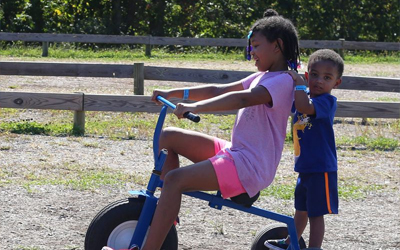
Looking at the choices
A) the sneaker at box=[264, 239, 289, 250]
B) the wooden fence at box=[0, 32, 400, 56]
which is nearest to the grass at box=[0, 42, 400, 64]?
the wooden fence at box=[0, 32, 400, 56]

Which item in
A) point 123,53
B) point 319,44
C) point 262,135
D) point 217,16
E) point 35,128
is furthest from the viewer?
point 217,16

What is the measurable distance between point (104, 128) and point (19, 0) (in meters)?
A: 16.4

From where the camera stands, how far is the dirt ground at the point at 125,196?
15.8ft

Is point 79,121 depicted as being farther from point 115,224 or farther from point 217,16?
point 217,16

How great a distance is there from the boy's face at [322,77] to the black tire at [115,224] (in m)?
1.06

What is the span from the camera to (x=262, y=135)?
3.59m

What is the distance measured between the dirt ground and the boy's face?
1.37 m

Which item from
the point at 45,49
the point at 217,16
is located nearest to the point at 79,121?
the point at 45,49

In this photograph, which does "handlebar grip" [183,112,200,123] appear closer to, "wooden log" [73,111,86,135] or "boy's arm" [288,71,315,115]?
"boy's arm" [288,71,315,115]

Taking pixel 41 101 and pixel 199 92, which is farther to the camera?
pixel 41 101

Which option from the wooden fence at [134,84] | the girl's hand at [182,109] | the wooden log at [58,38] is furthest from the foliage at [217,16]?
the girl's hand at [182,109]

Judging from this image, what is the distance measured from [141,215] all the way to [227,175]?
49 centimetres

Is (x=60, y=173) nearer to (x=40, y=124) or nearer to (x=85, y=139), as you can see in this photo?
(x=85, y=139)

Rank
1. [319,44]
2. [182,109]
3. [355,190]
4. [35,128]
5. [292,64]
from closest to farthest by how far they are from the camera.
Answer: [182,109], [292,64], [355,190], [35,128], [319,44]
